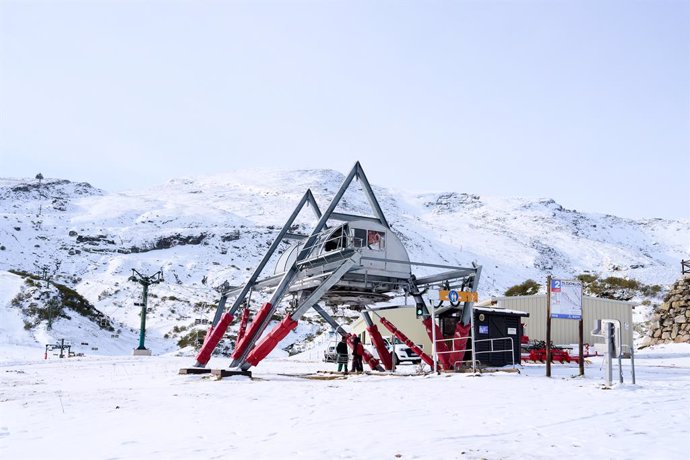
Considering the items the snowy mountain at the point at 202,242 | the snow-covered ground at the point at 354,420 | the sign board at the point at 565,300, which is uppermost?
the snowy mountain at the point at 202,242

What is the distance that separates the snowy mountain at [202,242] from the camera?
70.4 metres

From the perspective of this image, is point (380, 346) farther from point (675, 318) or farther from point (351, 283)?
point (675, 318)

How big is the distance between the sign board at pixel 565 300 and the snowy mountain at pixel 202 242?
42.2 metres

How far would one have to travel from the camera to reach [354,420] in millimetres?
11086

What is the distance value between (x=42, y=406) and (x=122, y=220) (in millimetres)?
114334

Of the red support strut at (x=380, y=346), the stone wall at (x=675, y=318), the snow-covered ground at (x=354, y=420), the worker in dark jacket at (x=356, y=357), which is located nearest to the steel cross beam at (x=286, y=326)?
the snow-covered ground at (x=354, y=420)

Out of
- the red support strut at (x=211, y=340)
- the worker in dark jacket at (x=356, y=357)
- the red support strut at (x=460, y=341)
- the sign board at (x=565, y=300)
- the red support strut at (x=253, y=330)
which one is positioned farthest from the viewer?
the worker in dark jacket at (x=356, y=357)

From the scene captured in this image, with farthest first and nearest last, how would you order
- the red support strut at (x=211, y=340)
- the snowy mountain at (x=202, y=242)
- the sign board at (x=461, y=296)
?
the snowy mountain at (x=202, y=242) → the red support strut at (x=211, y=340) → the sign board at (x=461, y=296)

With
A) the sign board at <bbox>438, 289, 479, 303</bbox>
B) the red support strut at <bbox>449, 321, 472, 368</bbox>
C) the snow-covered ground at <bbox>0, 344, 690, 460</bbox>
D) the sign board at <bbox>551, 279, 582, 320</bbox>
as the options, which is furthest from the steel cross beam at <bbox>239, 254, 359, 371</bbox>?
the sign board at <bbox>551, 279, 582, 320</bbox>

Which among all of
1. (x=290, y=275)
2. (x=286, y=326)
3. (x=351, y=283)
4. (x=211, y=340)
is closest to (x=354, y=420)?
(x=286, y=326)

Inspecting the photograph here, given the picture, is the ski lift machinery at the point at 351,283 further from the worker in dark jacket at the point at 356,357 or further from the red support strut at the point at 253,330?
the worker in dark jacket at the point at 356,357

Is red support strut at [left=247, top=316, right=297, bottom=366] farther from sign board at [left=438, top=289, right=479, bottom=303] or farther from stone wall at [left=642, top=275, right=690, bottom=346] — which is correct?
stone wall at [left=642, top=275, right=690, bottom=346]

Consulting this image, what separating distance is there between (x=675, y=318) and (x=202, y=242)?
8144 centimetres

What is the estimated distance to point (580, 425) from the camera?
10.4 metres
